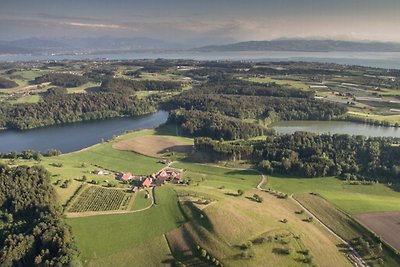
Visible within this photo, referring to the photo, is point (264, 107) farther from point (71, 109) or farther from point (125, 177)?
point (125, 177)

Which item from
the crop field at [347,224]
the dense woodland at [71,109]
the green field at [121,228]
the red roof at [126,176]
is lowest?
the green field at [121,228]

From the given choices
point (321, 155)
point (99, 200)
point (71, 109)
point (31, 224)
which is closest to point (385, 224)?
point (321, 155)

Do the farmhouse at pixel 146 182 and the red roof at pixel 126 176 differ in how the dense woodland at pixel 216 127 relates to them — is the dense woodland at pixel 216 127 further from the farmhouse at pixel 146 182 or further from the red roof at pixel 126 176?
the farmhouse at pixel 146 182

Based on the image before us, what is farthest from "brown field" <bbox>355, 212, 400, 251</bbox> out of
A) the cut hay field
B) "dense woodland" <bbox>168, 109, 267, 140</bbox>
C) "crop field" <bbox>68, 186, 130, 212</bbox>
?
"dense woodland" <bbox>168, 109, 267, 140</bbox>

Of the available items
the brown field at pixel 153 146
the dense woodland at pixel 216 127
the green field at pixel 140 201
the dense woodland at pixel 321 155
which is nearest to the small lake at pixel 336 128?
the dense woodland at pixel 216 127

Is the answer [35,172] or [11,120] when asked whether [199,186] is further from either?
[11,120]

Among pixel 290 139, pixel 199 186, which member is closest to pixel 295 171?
pixel 290 139

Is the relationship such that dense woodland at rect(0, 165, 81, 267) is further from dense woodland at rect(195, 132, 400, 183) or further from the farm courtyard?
dense woodland at rect(195, 132, 400, 183)
